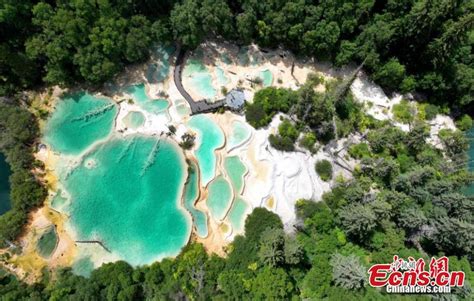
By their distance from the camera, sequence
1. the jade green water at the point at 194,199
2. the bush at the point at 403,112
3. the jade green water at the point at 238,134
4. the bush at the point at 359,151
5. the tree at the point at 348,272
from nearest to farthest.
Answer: the tree at the point at 348,272 < the jade green water at the point at 194,199 < the jade green water at the point at 238,134 < the bush at the point at 359,151 < the bush at the point at 403,112

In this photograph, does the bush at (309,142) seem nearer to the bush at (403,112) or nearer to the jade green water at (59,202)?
the bush at (403,112)

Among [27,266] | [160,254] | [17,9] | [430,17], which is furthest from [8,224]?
[430,17]

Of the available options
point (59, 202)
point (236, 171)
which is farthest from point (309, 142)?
point (59, 202)

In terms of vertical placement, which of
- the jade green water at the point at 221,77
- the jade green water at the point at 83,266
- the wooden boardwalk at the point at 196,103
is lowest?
the jade green water at the point at 83,266

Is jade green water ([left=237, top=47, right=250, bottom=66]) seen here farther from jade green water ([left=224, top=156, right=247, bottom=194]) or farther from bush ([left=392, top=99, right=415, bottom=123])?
bush ([left=392, top=99, right=415, bottom=123])

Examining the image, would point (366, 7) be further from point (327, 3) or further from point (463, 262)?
point (463, 262)

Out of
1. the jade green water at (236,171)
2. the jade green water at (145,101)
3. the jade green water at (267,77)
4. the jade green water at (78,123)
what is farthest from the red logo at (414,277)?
the jade green water at (78,123)
